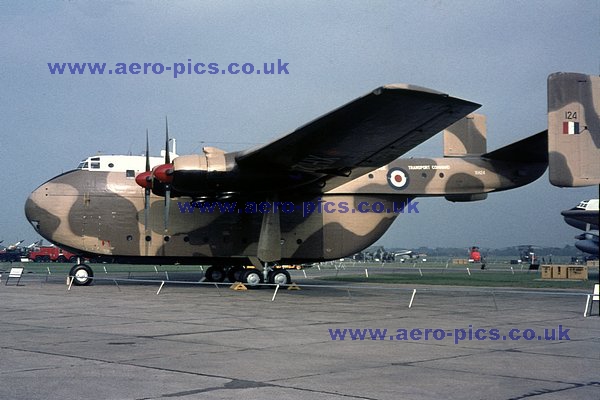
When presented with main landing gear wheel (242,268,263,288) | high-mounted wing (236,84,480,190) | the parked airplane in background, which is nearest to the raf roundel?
high-mounted wing (236,84,480,190)

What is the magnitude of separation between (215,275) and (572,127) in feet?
80.8

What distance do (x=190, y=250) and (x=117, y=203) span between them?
11.2 feet

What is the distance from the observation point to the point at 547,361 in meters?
10.7

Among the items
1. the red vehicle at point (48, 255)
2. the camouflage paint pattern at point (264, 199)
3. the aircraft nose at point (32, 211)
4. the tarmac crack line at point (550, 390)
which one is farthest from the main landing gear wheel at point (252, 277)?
the red vehicle at point (48, 255)

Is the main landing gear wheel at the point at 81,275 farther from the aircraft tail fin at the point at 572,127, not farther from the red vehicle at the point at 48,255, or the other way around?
the red vehicle at the point at 48,255

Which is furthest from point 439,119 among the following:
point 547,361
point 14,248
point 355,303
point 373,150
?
point 14,248

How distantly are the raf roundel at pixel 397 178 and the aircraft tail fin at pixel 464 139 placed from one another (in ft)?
8.12

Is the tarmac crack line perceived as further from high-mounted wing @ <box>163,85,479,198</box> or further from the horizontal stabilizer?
the horizontal stabilizer

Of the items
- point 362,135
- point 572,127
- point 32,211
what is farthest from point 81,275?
point 572,127

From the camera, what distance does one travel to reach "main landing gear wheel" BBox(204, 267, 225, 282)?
31.1m

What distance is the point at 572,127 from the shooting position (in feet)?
26.0

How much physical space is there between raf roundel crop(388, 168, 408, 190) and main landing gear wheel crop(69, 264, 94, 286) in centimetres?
1282

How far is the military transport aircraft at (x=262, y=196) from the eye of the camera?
24406 mm

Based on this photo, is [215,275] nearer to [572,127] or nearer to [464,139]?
[464,139]
